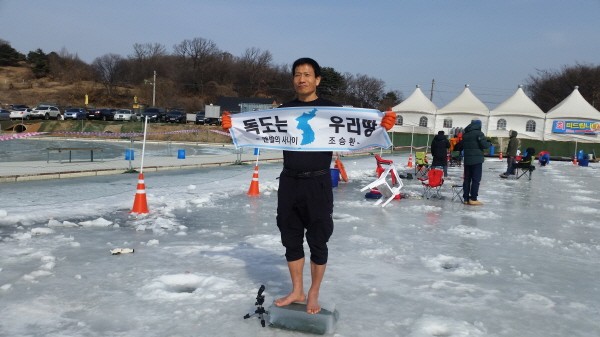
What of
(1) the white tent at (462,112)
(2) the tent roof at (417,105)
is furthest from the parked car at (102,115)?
(1) the white tent at (462,112)

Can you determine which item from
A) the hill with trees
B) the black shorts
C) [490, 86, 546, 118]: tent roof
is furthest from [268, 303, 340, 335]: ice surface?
the hill with trees

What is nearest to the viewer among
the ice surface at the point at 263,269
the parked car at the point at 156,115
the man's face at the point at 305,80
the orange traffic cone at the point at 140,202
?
the man's face at the point at 305,80

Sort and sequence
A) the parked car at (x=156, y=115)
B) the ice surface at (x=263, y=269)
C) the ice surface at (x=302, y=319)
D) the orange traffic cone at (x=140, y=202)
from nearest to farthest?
the ice surface at (x=302, y=319)
the ice surface at (x=263, y=269)
the orange traffic cone at (x=140, y=202)
the parked car at (x=156, y=115)

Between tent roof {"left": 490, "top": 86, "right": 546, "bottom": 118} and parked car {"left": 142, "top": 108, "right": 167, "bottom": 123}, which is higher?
tent roof {"left": 490, "top": 86, "right": 546, "bottom": 118}

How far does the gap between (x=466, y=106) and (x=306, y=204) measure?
5241cm

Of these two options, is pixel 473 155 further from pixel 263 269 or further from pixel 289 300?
pixel 289 300

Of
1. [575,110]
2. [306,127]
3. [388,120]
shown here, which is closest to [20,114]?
[306,127]

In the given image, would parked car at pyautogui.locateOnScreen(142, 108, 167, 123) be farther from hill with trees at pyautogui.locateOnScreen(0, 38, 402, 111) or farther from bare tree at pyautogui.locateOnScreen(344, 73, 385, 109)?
bare tree at pyautogui.locateOnScreen(344, 73, 385, 109)

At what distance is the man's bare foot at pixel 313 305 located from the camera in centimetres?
362

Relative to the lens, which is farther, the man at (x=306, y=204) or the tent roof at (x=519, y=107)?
the tent roof at (x=519, y=107)

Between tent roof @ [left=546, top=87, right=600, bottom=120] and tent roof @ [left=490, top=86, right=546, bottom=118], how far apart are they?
154 cm

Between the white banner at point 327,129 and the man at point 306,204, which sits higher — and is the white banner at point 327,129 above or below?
above

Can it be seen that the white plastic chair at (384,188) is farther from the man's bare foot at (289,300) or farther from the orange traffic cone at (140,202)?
the man's bare foot at (289,300)

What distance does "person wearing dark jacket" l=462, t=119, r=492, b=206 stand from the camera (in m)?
10.7
